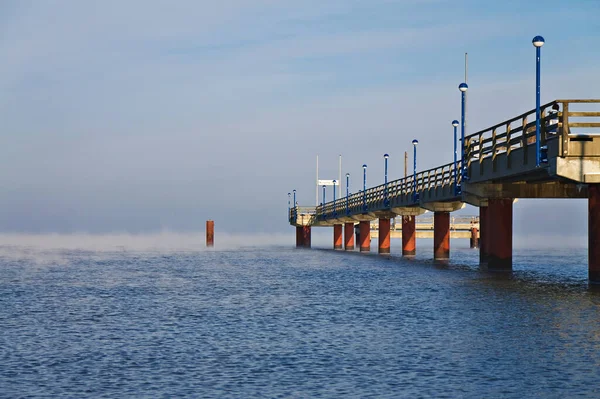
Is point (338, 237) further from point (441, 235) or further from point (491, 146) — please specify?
point (491, 146)

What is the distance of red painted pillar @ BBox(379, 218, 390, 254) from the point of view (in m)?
77.6

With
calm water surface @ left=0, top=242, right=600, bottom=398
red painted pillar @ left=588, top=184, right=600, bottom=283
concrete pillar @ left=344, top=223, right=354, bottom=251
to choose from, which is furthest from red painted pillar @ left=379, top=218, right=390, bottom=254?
red painted pillar @ left=588, top=184, right=600, bottom=283

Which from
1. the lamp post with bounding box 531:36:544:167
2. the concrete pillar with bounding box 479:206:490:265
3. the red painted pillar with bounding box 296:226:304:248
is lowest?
the red painted pillar with bounding box 296:226:304:248

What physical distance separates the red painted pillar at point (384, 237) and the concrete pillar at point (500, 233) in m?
34.4

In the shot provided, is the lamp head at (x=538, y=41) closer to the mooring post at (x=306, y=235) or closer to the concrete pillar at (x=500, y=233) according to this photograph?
the concrete pillar at (x=500, y=233)

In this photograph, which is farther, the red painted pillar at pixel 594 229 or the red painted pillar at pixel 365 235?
the red painted pillar at pixel 365 235

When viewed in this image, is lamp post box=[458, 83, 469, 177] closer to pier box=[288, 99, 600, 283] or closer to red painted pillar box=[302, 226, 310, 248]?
pier box=[288, 99, 600, 283]

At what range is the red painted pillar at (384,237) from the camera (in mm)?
77562

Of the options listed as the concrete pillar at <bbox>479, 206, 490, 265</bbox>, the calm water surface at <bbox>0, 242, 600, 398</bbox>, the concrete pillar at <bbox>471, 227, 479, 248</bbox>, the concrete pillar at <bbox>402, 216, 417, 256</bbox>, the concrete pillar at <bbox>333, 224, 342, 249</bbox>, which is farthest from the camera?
the concrete pillar at <bbox>471, 227, 479, 248</bbox>

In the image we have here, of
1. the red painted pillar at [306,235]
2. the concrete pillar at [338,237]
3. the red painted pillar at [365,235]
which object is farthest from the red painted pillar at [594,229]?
the red painted pillar at [306,235]

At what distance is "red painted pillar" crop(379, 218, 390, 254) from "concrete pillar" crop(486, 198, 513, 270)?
1353 inches

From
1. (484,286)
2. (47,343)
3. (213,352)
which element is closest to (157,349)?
(213,352)

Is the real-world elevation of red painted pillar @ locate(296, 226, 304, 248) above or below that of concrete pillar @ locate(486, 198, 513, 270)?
below

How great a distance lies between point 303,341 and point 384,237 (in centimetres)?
6093
